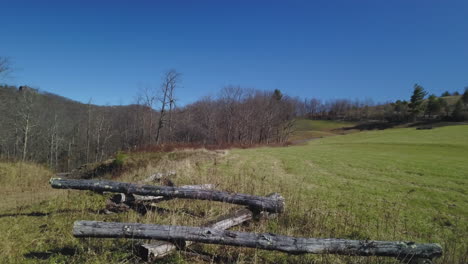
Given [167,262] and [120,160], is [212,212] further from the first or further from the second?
[120,160]

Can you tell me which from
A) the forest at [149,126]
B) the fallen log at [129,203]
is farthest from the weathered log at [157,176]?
the forest at [149,126]

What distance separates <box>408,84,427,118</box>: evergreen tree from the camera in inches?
2943

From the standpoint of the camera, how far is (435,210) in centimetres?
784

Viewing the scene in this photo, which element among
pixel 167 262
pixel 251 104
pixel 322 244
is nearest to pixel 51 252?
pixel 167 262

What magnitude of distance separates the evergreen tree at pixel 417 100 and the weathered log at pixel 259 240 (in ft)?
320

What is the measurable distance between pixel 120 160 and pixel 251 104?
44.1 m

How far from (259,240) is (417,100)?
100 metres

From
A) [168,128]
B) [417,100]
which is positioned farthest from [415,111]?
[168,128]

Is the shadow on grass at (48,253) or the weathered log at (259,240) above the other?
the weathered log at (259,240)

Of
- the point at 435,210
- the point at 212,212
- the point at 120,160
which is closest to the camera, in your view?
the point at 212,212

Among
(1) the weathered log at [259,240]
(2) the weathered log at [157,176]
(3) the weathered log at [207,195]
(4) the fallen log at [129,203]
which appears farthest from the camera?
(2) the weathered log at [157,176]

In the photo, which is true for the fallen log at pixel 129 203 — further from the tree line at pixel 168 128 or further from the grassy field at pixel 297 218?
the tree line at pixel 168 128

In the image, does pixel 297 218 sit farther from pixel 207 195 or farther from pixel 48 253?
pixel 48 253

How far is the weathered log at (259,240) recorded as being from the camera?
3461mm
